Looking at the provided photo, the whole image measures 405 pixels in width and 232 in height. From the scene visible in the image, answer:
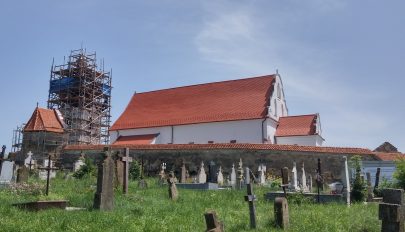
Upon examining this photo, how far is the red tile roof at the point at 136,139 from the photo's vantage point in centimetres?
3266

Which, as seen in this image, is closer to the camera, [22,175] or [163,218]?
[163,218]

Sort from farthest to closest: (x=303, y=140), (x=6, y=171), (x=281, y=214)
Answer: (x=303, y=140), (x=6, y=171), (x=281, y=214)

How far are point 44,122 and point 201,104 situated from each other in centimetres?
1348

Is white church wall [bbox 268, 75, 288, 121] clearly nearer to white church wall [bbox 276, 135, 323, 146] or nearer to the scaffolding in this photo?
Answer: white church wall [bbox 276, 135, 323, 146]

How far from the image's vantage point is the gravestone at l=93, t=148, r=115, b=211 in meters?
10.4

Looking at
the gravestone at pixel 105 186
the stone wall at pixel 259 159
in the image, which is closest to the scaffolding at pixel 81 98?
the stone wall at pixel 259 159

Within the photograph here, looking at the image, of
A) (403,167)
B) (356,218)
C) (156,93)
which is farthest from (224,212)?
(156,93)

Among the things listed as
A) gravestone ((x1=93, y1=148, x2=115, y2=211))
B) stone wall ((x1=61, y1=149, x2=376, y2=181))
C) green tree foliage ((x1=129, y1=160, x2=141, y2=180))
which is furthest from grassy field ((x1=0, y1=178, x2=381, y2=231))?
stone wall ((x1=61, y1=149, x2=376, y2=181))

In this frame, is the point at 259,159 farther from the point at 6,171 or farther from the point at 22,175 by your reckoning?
the point at 6,171

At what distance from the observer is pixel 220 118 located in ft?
103

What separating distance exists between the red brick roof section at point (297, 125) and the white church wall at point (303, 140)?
0.24 meters

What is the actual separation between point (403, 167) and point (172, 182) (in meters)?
10.3

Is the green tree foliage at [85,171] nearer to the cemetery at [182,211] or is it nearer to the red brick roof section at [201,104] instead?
the cemetery at [182,211]

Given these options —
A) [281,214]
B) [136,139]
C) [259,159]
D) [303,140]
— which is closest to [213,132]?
[136,139]
